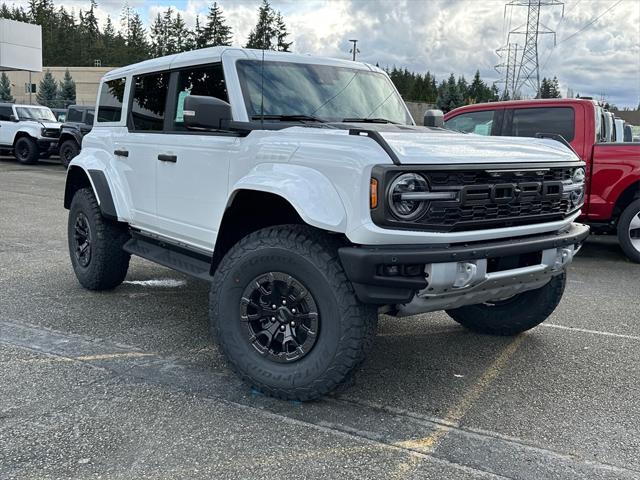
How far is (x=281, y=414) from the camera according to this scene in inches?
131

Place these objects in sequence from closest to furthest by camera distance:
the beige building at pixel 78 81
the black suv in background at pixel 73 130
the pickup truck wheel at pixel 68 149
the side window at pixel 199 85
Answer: the side window at pixel 199 85 < the black suv in background at pixel 73 130 < the pickup truck wheel at pixel 68 149 < the beige building at pixel 78 81

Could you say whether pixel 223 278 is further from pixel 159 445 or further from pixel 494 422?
pixel 494 422

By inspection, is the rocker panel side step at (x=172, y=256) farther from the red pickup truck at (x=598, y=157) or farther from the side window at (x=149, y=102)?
the red pickup truck at (x=598, y=157)

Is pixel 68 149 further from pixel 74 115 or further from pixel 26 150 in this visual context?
pixel 26 150

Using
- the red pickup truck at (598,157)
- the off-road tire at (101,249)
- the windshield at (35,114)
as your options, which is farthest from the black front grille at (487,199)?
the windshield at (35,114)

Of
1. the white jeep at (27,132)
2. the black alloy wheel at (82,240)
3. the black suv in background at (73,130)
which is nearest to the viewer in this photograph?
the black alloy wheel at (82,240)

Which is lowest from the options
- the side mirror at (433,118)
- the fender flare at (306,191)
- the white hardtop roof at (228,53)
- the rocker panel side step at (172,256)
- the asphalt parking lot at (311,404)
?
the asphalt parking lot at (311,404)

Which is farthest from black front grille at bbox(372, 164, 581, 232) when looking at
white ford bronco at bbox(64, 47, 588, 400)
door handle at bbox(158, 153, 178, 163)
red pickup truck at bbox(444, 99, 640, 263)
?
red pickup truck at bbox(444, 99, 640, 263)

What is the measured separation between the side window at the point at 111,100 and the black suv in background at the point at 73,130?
1293cm

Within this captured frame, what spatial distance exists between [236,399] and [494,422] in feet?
4.53

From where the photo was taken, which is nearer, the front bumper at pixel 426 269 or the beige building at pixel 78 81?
the front bumper at pixel 426 269

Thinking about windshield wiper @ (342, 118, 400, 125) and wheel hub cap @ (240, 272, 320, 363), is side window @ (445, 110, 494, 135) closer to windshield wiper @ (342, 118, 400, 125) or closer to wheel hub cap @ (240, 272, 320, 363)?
windshield wiper @ (342, 118, 400, 125)

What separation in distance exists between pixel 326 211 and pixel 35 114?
64.0ft

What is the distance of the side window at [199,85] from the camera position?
422 cm
